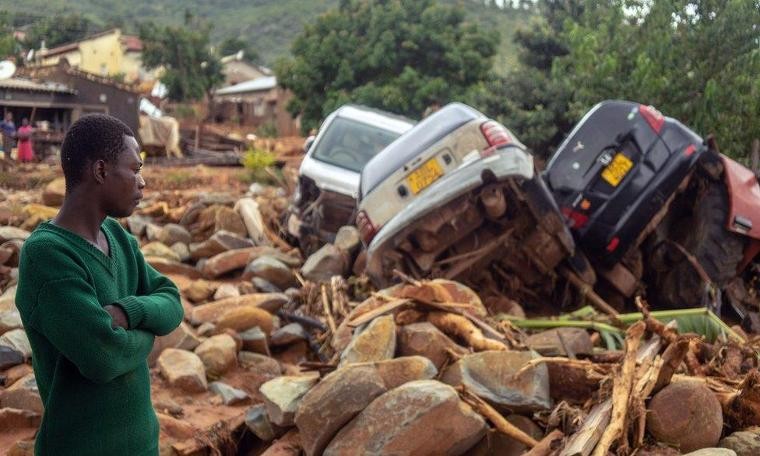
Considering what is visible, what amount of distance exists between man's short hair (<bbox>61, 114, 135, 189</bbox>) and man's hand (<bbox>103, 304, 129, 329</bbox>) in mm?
325

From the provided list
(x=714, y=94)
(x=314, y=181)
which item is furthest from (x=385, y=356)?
(x=714, y=94)

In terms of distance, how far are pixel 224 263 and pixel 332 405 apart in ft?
16.6

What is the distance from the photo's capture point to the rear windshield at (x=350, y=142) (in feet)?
30.4

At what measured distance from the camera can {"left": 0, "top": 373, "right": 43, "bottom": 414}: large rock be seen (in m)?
4.53

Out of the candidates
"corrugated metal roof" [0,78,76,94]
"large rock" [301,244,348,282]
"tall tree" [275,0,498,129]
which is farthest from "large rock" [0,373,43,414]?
"corrugated metal roof" [0,78,76,94]

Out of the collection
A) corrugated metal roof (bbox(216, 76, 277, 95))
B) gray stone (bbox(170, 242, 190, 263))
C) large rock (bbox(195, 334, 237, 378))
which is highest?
large rock (bbox(195, 334, 237, 378))

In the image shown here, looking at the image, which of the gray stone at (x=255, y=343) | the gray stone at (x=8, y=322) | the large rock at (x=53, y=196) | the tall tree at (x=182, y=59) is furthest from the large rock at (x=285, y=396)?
the tall tree at (x=182, y=59)

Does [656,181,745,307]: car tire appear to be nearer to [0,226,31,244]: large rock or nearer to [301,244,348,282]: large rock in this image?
[301,244,348,282]: large rock

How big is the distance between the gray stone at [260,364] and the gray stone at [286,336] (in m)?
0.29

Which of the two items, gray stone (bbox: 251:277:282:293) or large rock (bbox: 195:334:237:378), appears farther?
gray stone (bbox: 251:277:282:293)

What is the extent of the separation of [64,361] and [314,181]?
23.4ft

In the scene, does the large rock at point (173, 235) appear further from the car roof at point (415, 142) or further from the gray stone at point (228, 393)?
the gray stone at point (228, 393)

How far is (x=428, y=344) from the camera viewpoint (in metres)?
4.43

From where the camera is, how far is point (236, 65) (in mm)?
49000
